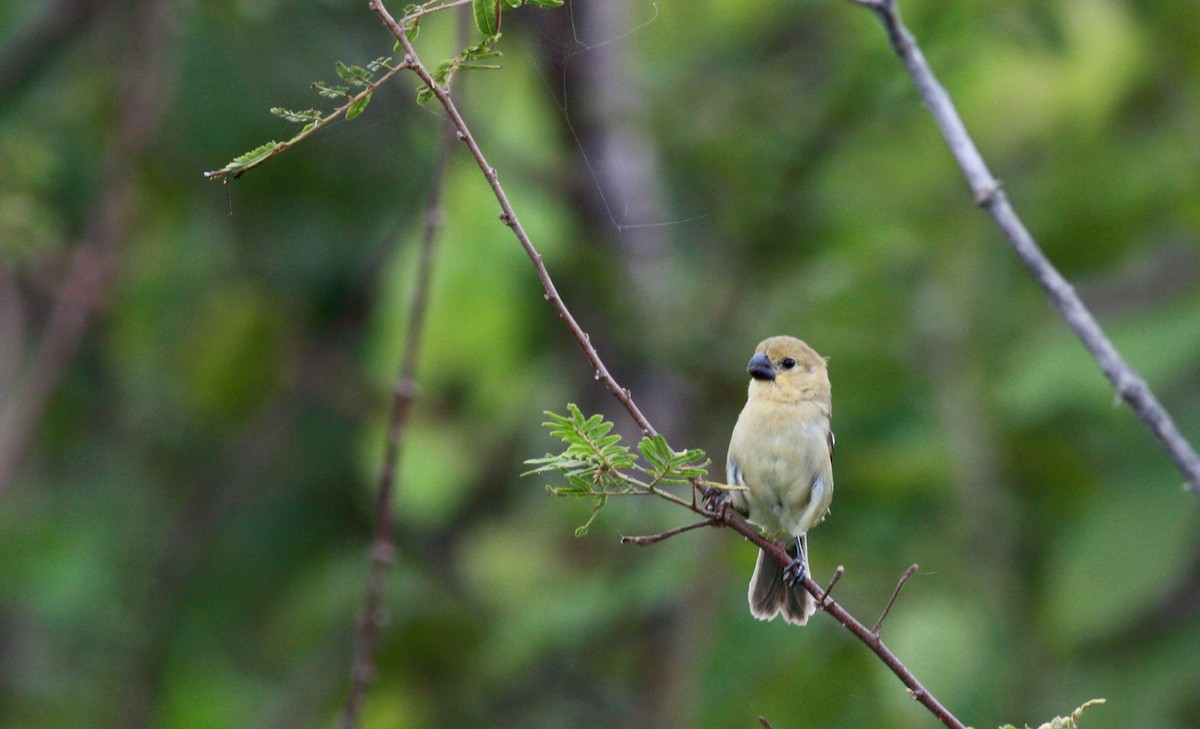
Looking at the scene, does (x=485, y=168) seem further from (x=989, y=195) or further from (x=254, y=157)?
(x=989, y=195)

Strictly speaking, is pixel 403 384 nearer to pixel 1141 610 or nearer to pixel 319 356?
pixel 1141 610

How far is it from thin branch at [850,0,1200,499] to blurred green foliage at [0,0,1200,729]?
195 centimetres

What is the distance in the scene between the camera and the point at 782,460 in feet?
11.4

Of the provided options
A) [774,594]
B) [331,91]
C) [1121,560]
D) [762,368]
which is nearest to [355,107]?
[331,91]

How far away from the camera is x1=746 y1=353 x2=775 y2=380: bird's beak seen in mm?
3463

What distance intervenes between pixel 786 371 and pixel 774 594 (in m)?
0.60

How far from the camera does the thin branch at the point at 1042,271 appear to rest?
2430 mm

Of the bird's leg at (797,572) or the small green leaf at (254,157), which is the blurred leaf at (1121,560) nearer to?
the bird's leg at (797,572)

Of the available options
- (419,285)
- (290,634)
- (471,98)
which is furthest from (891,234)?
(290,634)

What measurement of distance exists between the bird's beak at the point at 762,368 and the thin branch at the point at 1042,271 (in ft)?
3.04

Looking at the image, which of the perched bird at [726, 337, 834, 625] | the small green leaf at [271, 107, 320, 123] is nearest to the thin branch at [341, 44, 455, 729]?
the perched bird at [726, 337, 834, 625]

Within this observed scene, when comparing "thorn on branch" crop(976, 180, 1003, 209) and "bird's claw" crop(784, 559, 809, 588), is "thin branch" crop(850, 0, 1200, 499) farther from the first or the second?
"bird's claw" crop(784, 559, 809, 588)

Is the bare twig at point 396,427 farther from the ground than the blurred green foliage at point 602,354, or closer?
closer

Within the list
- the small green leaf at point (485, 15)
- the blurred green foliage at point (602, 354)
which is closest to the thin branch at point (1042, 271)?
the small green leaf at point (485, 15)
